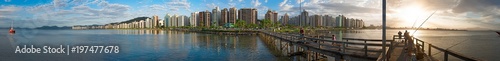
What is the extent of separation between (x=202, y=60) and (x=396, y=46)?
12953 millimetres

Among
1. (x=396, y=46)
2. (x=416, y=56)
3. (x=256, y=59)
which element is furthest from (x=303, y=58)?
(x=416, y=56)

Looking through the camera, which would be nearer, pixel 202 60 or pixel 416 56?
pixel 416 56

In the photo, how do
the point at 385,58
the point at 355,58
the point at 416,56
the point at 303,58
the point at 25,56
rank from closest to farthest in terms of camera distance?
the point at 385,58 → the point at 416,56 → the point at 355,58 → the point at 303,58 → the point at 25,56

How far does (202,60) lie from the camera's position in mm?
22141

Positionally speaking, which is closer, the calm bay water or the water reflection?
the water reflection

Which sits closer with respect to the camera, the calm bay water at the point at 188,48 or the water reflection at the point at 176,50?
the water reflection at the point at 176,50

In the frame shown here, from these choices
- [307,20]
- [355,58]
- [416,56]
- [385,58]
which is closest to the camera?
[385,58]

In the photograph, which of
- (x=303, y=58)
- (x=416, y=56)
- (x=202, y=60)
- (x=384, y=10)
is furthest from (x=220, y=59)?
(x=384, y=10)

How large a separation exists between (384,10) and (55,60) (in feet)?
70.8

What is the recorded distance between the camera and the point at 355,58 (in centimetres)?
1073

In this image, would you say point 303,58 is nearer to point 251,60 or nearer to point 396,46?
point 251,60

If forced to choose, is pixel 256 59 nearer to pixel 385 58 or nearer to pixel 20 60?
pixel 385 58

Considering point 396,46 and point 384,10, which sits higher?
point 384,10

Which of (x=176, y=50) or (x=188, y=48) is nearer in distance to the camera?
(x=176, y=50)
